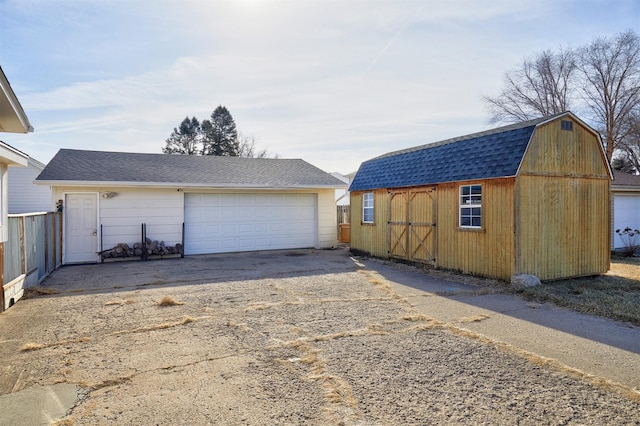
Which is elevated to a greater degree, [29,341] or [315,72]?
[315,72]

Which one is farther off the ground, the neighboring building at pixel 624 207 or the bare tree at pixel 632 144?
the bare tree at pixel 632 144

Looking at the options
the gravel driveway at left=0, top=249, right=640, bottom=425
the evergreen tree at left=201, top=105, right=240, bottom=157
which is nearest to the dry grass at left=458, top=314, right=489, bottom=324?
the gravel driveway at left=0, top=249, right=640, bottom=425

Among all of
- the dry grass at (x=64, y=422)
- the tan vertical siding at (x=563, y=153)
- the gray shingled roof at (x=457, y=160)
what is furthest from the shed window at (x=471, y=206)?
the dry grass at (x=64, y=422)

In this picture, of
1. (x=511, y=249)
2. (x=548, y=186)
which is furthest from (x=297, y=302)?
(x=548, y=186)

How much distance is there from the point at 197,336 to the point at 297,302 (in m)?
2.13

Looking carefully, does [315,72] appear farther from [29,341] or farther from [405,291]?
[29,341]

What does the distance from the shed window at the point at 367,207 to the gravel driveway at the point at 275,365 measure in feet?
19.8

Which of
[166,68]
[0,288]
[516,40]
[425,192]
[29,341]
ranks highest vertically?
[516,40]

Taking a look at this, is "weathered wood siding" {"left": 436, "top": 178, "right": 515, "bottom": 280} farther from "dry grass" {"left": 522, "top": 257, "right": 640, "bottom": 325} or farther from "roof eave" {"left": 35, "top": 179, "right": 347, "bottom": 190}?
"roof eave" {"left": 35, "top": 179, "right": 347, "bottom": 190}

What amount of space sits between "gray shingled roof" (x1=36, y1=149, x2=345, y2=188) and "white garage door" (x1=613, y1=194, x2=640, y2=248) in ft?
35.9

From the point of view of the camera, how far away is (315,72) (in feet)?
39.4

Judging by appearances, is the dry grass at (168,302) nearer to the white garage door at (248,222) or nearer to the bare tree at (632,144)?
the white garage door at (248,222)

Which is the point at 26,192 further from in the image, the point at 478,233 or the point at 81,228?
the point at 478,233

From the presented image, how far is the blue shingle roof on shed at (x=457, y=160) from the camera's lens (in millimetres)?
8320
